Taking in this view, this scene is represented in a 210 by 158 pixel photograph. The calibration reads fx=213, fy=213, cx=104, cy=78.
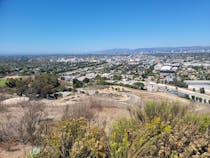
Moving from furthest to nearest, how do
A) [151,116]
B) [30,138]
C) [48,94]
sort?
[48,94], [30,138], [151,116]

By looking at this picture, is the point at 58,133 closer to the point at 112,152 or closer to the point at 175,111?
the point at 112,152

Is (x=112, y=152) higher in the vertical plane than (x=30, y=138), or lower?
higher

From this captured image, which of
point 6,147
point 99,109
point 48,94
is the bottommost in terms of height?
point 48,94

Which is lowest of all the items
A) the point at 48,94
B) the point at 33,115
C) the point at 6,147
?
the point at 48,94

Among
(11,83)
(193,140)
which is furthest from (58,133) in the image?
(11,83)

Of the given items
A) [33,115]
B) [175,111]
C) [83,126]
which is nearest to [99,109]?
[33,115]

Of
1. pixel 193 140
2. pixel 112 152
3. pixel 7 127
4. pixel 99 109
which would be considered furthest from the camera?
pixel 99 109

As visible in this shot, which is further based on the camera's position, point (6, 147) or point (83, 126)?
point (6, 147)

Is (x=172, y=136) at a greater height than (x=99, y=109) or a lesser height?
greater

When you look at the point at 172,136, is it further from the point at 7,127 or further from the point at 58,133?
the point at 7,127
